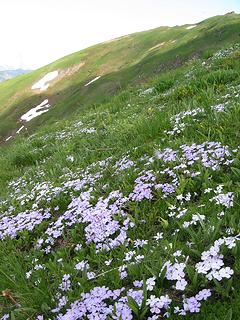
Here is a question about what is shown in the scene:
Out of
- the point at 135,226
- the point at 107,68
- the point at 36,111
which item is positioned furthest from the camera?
the point at 107,68

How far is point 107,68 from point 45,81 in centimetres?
2683

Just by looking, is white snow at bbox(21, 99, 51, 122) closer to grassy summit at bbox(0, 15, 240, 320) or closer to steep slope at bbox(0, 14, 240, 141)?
steep slope at bbox(0, 14, 240, 141)

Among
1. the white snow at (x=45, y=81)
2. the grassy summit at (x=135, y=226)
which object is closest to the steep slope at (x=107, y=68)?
the white snow at (x=45, y=81)

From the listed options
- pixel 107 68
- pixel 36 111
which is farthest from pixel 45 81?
pixel 36 111

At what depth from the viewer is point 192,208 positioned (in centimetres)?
567

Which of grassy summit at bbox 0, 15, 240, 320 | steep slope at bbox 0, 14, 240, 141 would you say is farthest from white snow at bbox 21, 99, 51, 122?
grassy summit at bbox 0, 15, 240, 320

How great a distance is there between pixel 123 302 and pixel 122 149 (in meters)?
5.46

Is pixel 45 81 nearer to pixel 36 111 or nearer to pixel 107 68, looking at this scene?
pixel 107 68

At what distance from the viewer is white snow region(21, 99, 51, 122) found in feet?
330

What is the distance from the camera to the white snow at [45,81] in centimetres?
12493

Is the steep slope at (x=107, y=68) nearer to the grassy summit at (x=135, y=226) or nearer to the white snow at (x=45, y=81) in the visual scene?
the white snow at (x=45, y=81)

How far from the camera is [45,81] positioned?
424ft

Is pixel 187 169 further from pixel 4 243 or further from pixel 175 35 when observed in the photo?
pixel 175 35

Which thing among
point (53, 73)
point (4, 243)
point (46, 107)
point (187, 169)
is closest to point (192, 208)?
point (187, 169)
